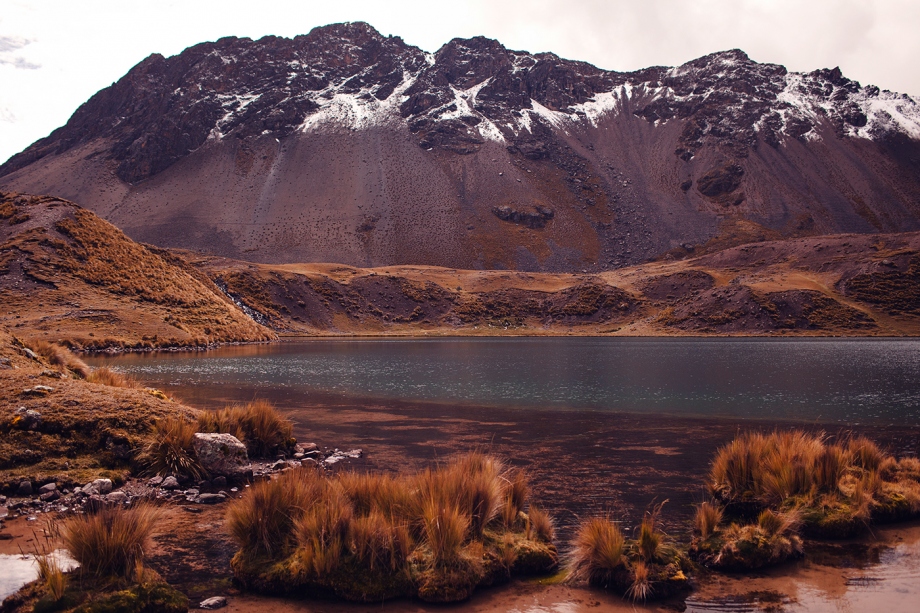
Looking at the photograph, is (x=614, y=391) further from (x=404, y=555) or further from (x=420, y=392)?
(x=404, y=555)

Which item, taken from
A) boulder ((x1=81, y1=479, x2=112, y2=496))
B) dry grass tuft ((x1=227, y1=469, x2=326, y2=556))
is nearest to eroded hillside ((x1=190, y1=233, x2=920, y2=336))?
boulder ((x1=81, y1=479, x2=112, y2=496))

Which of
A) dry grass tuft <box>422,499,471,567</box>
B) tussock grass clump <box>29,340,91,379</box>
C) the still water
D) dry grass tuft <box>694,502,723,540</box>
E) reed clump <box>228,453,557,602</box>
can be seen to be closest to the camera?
reed clump <box>228,453,557,602</box>

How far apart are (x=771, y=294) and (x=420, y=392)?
94249 millimetres

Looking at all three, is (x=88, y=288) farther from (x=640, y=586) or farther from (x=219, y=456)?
(x=640, y=586)

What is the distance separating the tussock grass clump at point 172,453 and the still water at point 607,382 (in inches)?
476

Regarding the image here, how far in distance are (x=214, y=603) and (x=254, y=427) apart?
841 cm

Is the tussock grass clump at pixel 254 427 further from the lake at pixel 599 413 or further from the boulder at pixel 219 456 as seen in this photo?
the lake at pixel 599 413

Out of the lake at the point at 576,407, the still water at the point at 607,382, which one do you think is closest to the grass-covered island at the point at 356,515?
the lake at the point at 576,407

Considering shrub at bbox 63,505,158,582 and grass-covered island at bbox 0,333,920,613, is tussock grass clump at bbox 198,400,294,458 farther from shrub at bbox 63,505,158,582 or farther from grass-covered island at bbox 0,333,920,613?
shrub at bbox 63,505,158,582

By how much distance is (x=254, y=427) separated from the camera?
15195 mm

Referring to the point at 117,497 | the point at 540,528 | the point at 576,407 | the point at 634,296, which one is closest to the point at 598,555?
the point at 540,528

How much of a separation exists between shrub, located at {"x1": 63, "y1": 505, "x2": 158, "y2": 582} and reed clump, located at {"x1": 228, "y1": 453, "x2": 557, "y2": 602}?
4.39 feet

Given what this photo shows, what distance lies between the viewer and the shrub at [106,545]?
22.7 ft

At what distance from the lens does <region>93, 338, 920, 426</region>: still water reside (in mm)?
25969
